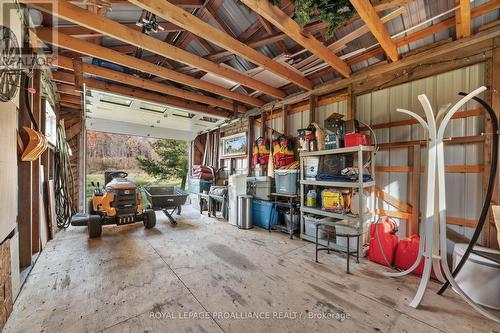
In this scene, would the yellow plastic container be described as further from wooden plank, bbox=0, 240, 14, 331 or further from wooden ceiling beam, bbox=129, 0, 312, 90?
wooden plank, bbox=0, 240, 14, 331

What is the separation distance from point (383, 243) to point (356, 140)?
56.5 inches

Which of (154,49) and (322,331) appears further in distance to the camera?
(154,49)

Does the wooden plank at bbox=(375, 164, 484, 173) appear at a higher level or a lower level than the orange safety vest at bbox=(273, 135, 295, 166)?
lower

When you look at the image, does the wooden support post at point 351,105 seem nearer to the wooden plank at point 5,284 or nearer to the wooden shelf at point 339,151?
the wooden shelf at point 339,151

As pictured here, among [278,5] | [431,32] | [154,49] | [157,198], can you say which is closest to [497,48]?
[431,32]

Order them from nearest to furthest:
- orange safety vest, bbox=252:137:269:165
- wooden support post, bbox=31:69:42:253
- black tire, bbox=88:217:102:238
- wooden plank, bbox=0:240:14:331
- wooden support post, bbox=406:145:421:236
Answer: wooden plank, bbox=0:240:14:331 < wooden support post, bbox=406:145:421:236 < wooden support post, bbox=31:69:42:253 < black tire, bbox=88:217:102:238 < orange safety vest, bbox=252:137:269:165

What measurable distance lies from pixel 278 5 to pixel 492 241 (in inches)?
138

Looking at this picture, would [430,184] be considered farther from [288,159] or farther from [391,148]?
[288,159]

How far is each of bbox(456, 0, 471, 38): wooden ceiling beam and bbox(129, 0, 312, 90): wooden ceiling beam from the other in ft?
6.70

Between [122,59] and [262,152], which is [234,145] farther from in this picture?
[122,59]

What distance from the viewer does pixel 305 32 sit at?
7.97 feet

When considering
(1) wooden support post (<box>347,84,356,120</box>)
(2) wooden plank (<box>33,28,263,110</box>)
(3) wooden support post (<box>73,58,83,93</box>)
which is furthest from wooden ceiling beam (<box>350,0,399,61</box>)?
(3) wooden support post (<box>73,58,83,93</box>)

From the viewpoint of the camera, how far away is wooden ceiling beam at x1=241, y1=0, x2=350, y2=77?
199 centimetres

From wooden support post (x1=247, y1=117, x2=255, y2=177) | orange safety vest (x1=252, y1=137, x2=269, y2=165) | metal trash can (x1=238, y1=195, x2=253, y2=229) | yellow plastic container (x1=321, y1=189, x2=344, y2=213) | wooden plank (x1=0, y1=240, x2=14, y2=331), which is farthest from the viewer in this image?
wooden support post (x1=247, y1=117, x2=255, y2=177)
